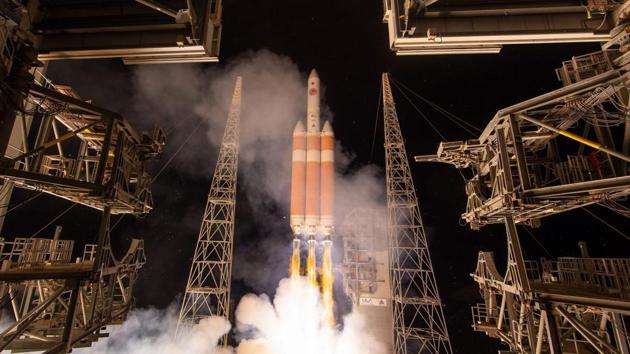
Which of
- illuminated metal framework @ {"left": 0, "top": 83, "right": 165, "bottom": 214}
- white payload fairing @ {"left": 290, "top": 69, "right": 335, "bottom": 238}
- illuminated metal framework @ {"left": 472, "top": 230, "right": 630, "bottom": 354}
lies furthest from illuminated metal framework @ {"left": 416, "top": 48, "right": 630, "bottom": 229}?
white payload fairing @ {"left": 290, "top": 69, "right": 335, "bottom": 238}

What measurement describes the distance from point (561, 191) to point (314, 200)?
79.8 ft

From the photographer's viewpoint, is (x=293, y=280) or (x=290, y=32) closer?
(x=293, y=280)

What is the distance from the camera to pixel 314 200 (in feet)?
108

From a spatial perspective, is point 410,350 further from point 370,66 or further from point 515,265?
point 370,66

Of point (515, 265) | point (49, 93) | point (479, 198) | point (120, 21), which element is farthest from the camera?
point (479, 198)

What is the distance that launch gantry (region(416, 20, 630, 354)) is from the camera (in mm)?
9469

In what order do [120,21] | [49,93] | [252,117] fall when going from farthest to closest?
1. [252,117]
2. [120,21]
3. [49,93]

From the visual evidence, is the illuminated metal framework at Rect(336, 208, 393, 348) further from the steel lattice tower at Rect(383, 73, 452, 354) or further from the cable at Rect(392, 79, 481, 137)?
the cable at Rect(392, 79, 481, 137)

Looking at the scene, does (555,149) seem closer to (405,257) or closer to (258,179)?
(405,257)

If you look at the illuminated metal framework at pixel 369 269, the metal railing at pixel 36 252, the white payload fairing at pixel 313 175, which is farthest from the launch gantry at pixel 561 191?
the metal railing at pixel 36 252

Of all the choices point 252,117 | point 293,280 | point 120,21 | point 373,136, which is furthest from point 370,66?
point 120,21

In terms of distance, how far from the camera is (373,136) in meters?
37.7

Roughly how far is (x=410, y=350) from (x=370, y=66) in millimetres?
30167

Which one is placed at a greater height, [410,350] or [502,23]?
[502,23]
